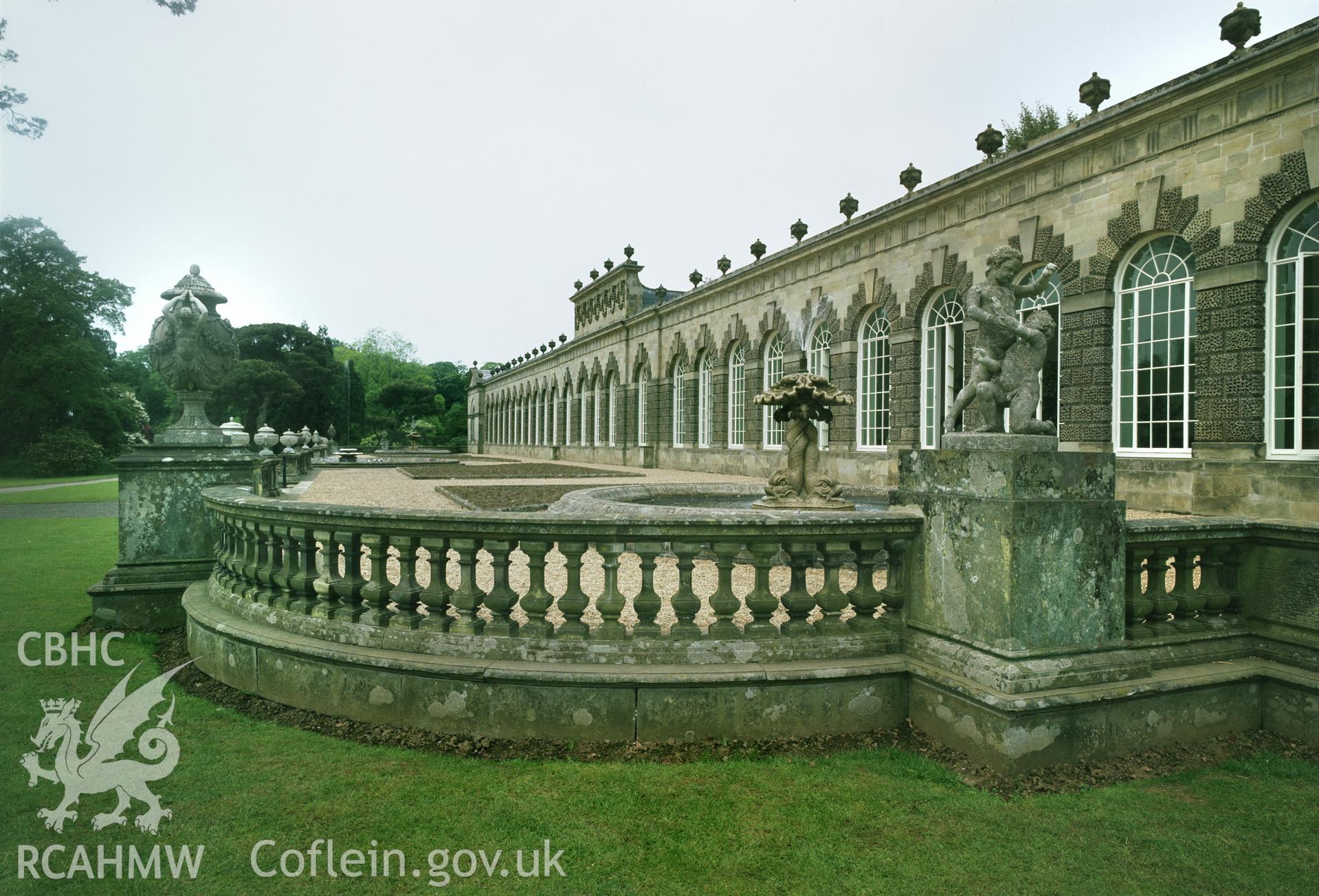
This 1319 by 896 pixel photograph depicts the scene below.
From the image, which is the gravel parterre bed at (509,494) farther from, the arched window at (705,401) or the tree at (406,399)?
the tree at (406,399)

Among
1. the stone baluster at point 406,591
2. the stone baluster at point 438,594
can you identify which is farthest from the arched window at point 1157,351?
the stone baluster at point 406,591

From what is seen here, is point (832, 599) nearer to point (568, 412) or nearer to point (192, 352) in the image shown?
point (192, 352)

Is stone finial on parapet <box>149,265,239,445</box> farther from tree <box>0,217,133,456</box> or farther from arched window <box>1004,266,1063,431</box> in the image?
tree <box>0,217,133,456</box>

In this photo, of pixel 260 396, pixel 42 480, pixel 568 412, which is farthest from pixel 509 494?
pixel 260 396

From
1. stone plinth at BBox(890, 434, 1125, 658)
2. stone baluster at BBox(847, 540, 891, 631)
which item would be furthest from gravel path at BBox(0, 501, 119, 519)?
stone plinth at BBox(890, 434, 1125, 658)

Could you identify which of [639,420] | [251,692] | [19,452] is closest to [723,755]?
[251,692]

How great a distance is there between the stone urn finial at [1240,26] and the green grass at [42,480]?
31.2m

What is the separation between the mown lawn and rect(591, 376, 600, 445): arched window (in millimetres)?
22942

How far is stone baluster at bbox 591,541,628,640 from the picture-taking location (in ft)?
13.1

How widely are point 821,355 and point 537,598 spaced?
19.7 metres

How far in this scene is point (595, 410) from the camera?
43.0 m

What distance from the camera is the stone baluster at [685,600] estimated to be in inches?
159

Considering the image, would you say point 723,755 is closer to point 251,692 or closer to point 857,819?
point 857,819

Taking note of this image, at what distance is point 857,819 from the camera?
3.13m
